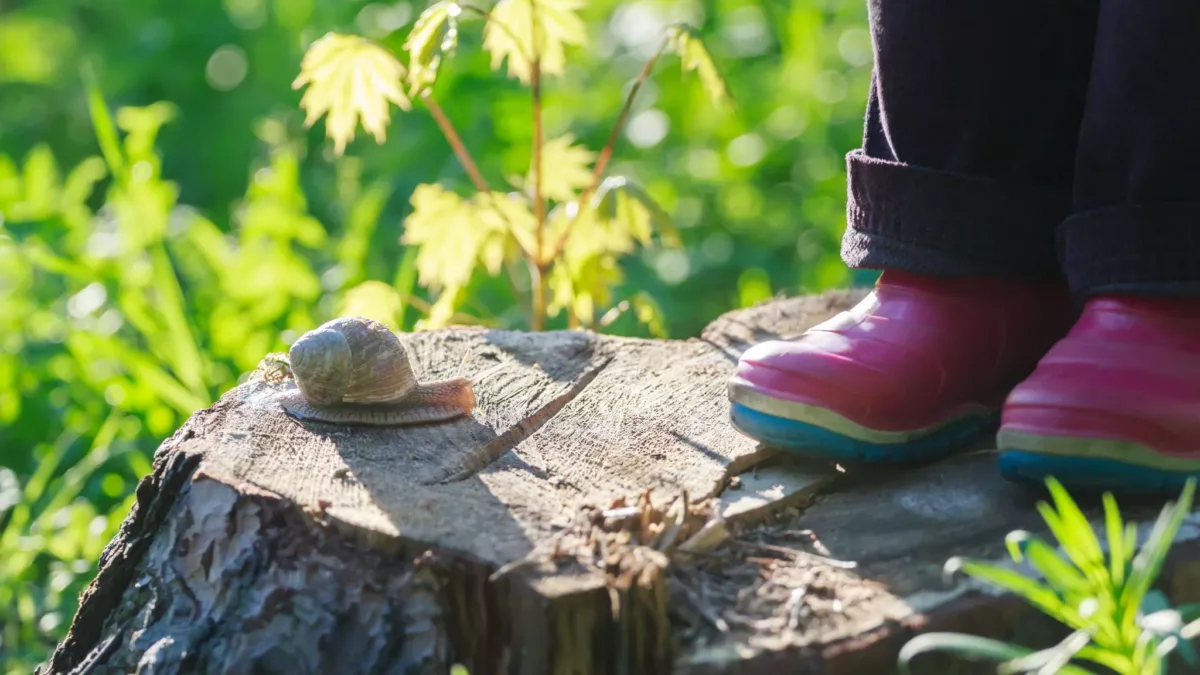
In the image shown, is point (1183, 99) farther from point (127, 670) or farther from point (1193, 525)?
point (127, 670)

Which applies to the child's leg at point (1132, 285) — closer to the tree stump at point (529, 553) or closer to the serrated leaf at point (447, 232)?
the tree stump at point (529, 553)

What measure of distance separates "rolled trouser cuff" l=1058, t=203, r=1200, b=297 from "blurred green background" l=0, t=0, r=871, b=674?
4.03ft

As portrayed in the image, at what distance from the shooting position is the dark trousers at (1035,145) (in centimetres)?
138

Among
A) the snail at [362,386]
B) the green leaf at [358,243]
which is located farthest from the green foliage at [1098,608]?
the green leaf at [358,243]

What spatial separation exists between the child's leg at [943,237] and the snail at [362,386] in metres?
0.37

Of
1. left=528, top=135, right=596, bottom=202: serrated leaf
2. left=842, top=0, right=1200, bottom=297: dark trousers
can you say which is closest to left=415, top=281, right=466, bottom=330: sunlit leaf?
left=528, top=135, right=596, bottom=202: serrated leaf

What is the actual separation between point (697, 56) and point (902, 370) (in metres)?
0.86

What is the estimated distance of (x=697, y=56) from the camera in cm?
219

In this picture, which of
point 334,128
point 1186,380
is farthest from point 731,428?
point 334,128

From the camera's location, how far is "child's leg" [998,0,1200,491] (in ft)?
4.42

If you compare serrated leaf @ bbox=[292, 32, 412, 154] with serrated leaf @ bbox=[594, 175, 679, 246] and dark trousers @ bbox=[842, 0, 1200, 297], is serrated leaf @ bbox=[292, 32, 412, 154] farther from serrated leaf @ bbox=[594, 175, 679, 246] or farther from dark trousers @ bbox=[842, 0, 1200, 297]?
dark trousers @ bbox=[842, 0, 1200, 297]

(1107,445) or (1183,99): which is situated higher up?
(1183,99)

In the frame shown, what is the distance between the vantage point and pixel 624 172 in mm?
3664

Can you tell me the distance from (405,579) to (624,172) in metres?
2.53
